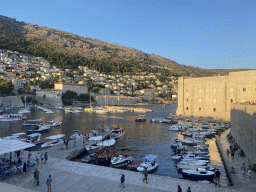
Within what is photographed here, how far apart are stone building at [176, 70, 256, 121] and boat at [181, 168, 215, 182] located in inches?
911

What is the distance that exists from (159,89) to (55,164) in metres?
150

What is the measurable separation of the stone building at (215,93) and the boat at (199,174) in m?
23.1

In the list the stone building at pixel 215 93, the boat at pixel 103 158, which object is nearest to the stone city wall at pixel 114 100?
the stone building at pixel 215 93

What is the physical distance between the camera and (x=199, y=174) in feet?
43.9

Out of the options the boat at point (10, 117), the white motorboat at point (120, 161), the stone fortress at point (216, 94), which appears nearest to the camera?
the white motorboat at point (120, 161)

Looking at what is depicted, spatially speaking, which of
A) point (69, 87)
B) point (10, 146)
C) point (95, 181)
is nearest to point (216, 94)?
point (95, 181)

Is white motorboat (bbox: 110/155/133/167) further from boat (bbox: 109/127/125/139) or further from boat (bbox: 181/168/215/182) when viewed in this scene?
boat (bbox: 109/127/125/139)

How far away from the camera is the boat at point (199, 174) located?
1328 cm

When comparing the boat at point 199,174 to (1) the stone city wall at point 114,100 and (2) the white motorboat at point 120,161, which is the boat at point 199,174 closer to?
(2) the white motorboat at point 120,161

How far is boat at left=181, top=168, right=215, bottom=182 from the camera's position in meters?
13.3

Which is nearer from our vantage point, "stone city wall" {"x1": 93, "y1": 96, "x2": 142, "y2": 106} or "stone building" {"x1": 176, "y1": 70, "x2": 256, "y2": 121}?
"stone building" {"x1": 176, "y1": 70, "x2": 256, "y2": 121}

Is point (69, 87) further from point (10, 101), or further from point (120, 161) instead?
point (120, 161)

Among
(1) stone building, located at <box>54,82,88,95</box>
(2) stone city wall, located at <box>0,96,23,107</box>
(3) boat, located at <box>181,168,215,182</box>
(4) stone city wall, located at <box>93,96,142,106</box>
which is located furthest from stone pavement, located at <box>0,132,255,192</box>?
(4) stone city wall, located at <box>93,96,142,106</box>

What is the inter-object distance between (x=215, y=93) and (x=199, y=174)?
1116 inches
